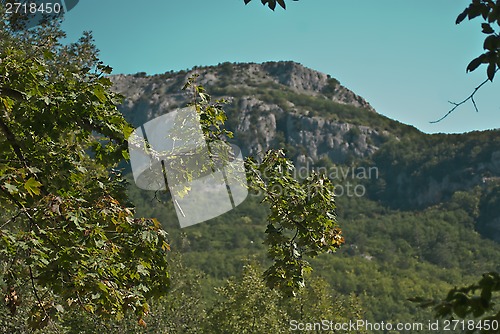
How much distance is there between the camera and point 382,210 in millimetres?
165750

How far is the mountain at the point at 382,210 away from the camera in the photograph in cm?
12331

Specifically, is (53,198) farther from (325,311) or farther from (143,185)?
(325,311)

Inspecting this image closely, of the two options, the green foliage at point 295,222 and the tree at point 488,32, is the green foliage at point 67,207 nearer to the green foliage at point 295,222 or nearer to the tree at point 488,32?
the green foliage at point 295,222

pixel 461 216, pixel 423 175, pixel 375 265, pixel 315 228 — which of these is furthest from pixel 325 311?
pixel 423 175

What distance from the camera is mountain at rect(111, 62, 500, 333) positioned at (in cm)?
12331

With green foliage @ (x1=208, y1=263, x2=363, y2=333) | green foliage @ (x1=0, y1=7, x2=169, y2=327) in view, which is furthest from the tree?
green foliage @ (x1=208, y1=263, x2=363, y2=333)

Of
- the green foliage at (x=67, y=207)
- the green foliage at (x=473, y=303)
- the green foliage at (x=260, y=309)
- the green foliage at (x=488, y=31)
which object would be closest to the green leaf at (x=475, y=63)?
the green foliage at (x=488, y=31)

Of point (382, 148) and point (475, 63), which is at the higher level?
point (382, 148)

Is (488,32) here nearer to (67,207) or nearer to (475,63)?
(475,63)

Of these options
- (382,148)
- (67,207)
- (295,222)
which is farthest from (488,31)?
(382,148)

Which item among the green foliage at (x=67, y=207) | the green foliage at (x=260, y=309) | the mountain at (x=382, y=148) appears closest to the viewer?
the green foliage at (x=67, y=207)

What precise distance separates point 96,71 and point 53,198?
2.17 meters

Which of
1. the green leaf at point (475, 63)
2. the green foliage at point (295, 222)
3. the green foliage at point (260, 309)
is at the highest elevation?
the green leaf at point (475, 63)

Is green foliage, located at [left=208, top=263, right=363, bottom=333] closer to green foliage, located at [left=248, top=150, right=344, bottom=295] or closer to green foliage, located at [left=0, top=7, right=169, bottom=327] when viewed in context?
green foliage, located at [left=248, top=150, right=344, bottom=295]
